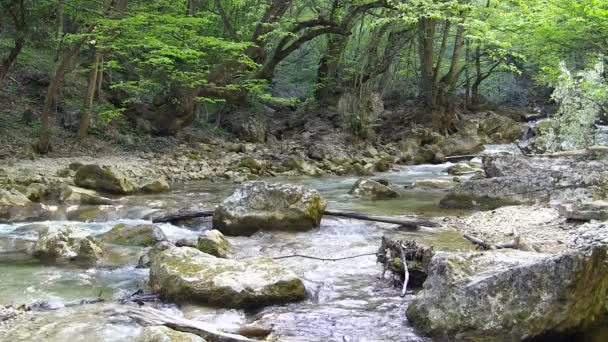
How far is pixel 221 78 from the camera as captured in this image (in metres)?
16.4

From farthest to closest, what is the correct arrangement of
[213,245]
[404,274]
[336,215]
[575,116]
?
[575,116] → [336,215] → [213,245] → [404,274]

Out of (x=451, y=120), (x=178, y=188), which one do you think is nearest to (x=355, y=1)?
(x=451, y=120)

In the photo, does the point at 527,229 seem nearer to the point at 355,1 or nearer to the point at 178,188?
the point at 178,188

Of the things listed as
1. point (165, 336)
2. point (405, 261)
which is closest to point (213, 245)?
point (405, 261)

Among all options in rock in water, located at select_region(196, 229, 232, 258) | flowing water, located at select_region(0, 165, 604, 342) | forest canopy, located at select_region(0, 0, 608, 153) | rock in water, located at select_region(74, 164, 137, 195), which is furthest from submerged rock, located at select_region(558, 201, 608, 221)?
rock in water, located at select_region(74, 164, 137, 195)

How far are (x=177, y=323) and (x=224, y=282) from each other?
0.78m

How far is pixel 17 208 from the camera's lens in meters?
8.08

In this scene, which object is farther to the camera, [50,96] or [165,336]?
[50,96]

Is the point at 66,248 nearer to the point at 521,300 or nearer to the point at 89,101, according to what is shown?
the point at 521,300

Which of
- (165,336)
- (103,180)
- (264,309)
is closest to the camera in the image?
(165,336)

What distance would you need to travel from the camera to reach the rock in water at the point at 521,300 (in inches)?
132

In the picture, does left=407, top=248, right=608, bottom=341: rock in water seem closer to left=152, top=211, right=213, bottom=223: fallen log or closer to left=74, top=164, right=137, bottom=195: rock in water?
left=152, top=211, right=213, bottom=223: fallen log

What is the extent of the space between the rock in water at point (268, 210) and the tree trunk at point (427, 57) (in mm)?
13583

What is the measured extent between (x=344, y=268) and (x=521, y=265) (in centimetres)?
205
